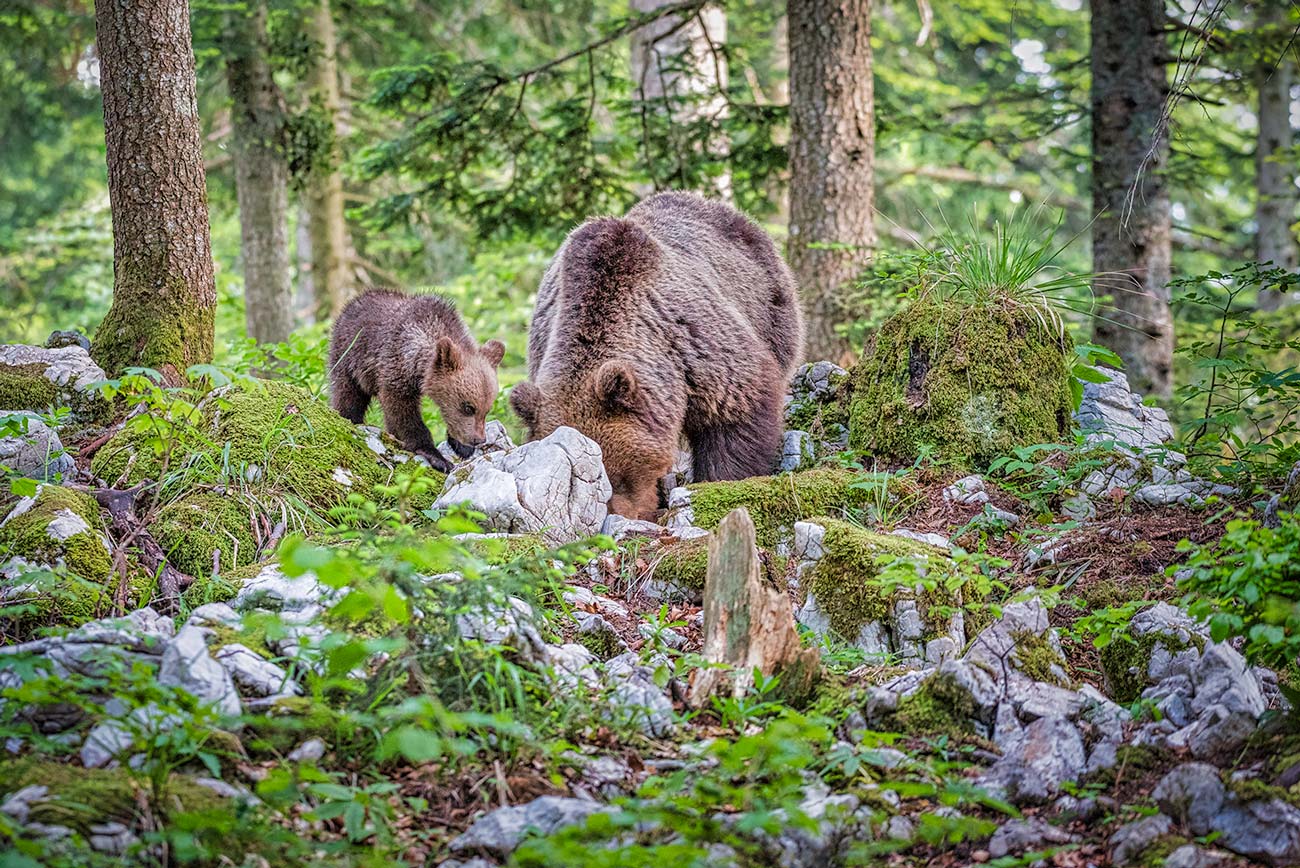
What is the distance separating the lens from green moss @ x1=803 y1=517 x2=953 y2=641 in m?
4.23

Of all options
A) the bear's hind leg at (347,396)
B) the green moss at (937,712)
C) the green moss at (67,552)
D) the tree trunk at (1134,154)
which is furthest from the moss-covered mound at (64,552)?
the tree trunk at (1134,154)

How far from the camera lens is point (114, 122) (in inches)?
218

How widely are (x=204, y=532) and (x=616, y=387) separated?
229 centimetres

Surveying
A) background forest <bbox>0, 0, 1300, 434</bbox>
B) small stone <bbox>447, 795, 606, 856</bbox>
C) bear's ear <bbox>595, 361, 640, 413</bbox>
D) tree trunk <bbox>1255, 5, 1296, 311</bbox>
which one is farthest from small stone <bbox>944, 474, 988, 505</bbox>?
tree trunk <bbox>1255, 5, 1296, 311</bbox>

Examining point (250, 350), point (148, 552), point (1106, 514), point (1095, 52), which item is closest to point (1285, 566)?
point (1106, 514)

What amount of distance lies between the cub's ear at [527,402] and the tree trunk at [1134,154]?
601 cm

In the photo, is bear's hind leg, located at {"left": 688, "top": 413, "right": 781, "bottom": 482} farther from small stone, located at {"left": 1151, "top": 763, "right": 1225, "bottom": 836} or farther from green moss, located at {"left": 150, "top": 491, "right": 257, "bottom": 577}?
small stone, located at {"left": 1151, "top": 763, "right": 1225, "bottom": 836}

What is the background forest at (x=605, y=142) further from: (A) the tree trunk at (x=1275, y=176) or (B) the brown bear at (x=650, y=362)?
(B) the brown bear at (x=650, y=362)

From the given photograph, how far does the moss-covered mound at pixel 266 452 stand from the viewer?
5129mm

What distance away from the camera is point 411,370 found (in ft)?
23.0

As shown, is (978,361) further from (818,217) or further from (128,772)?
(128,772)

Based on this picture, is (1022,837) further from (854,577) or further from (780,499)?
(780,499)

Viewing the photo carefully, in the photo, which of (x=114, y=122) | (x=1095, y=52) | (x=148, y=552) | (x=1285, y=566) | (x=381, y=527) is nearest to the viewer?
(x=1285, y=566)

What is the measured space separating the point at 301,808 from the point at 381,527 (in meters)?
2.17
